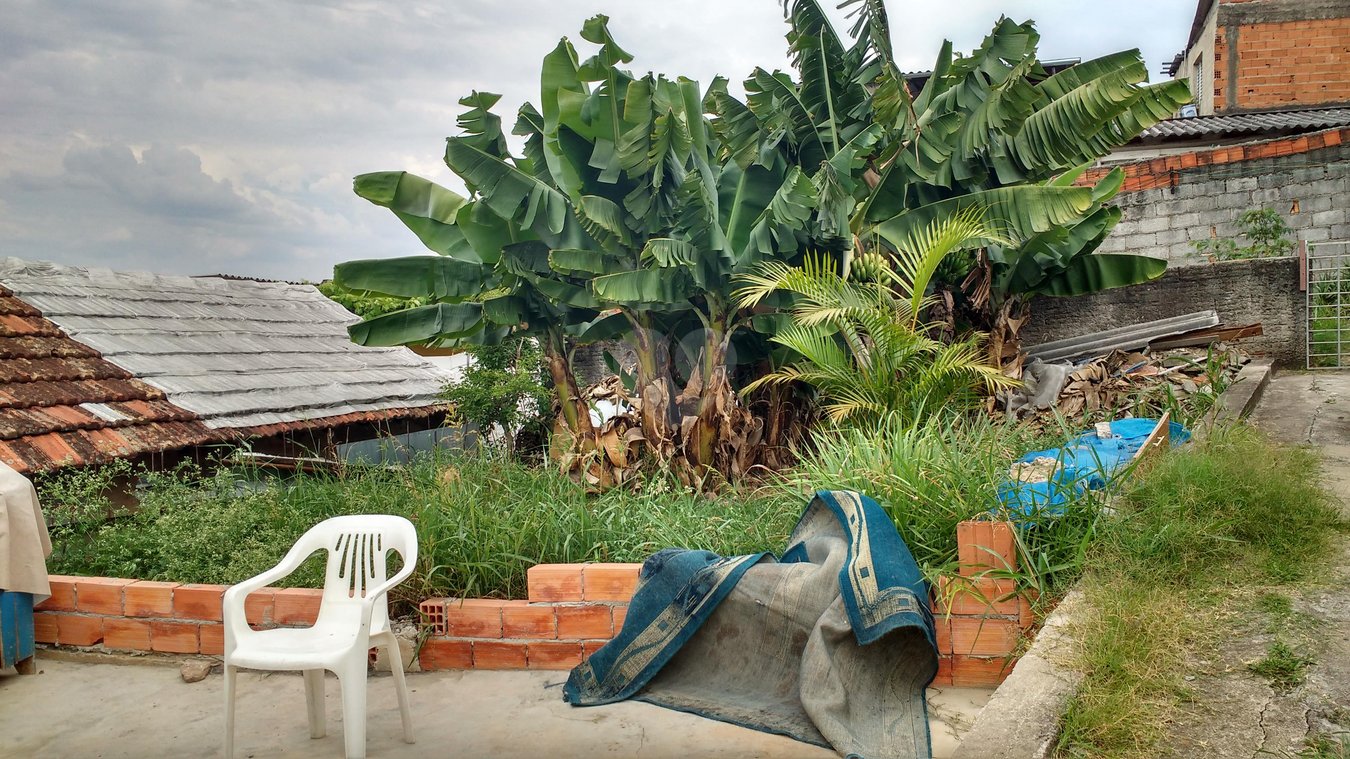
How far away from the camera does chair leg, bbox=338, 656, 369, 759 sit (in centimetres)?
328

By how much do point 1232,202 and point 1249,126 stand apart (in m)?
3.19

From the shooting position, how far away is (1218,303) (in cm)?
902

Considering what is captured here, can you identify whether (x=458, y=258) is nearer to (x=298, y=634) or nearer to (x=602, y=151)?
(x=602, y=151)

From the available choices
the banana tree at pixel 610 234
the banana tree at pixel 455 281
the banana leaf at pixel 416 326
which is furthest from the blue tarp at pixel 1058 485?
the banana leaf at pixel 416 326

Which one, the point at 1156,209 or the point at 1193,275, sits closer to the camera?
the point at 1193,275

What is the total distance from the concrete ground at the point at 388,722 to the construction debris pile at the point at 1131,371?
368 centimetres

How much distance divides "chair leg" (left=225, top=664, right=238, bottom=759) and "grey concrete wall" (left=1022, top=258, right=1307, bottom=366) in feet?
26.6

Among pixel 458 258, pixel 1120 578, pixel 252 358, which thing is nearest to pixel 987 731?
pixel 1120 578

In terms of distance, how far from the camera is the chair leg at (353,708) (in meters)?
3.28

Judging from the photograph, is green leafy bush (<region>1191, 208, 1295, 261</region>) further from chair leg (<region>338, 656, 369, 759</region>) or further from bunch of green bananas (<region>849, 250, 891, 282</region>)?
chair leg (<region>338, 656, 369, 759</region>)

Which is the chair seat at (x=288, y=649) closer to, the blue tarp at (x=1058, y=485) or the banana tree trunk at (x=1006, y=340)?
the blue tarp at (x=1058, y=485)

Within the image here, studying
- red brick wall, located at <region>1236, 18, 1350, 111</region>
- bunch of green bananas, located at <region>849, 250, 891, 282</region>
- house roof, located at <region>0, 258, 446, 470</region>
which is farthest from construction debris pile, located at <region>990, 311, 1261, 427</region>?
red brick wall, located at <region>1236, 18, 1350, 111</region>

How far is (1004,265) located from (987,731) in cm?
606

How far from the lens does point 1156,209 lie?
39.5 feet
